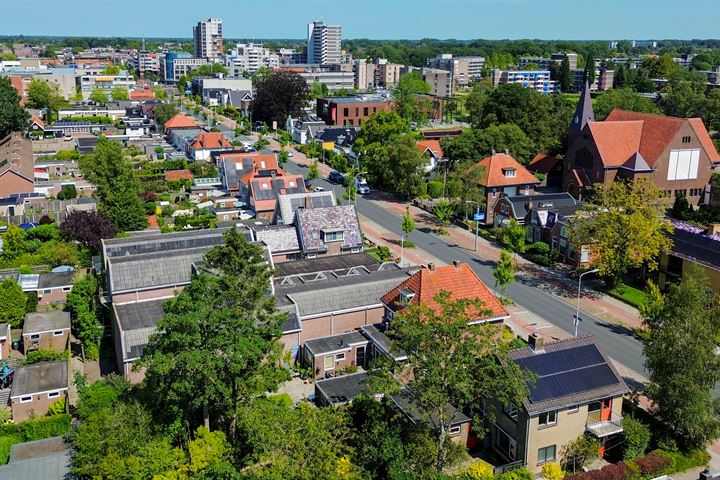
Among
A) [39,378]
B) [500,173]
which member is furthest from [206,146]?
[39,378]

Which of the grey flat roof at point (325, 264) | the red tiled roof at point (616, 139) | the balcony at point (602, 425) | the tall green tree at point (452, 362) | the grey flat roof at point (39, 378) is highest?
the red tiled roof at point (616, 139)

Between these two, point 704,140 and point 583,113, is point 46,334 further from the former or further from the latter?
point 704,140

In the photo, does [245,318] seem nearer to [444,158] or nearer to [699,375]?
[699,375]

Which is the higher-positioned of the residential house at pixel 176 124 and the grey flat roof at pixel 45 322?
the residential house at pixel 176 124

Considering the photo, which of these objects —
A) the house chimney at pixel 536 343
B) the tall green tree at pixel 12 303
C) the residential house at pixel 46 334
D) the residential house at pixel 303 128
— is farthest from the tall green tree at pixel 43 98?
the house chimney at pixel 536 343

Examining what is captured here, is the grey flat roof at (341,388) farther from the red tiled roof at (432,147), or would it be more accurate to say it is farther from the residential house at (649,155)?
the red tiled roof at (432,147)

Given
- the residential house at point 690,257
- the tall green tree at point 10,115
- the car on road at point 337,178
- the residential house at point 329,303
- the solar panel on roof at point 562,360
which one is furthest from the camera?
the tall green tree at point 10,115

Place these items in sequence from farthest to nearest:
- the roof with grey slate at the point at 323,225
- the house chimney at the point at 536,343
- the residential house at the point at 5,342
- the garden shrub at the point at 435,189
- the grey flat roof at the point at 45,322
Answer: the garden shrub at the point at 435,189 < the roof with grey slate at the point at 323,225 < the grey flat roof at the point at 45,322 < the residential house at the point at 5,342 < the house chimney at the point at 536,343
